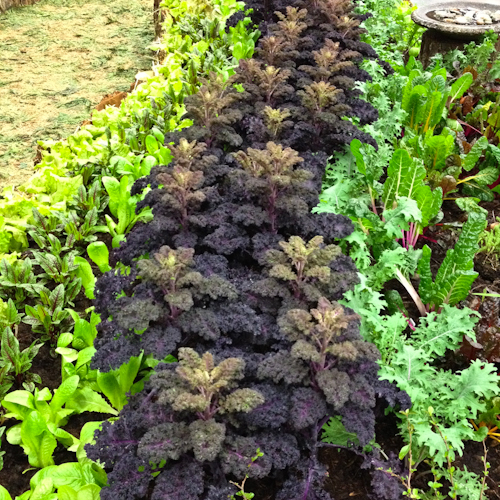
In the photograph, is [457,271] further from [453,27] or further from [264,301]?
[453,27]

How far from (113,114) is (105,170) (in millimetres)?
891

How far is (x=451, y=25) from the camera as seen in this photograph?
5.49 metres

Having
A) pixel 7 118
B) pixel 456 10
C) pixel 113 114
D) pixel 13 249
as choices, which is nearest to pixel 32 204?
pixel 13 249

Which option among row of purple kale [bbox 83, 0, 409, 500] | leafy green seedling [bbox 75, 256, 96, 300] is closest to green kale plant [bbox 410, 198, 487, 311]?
row of purple kale [bbox 83, 0, 409, 500]

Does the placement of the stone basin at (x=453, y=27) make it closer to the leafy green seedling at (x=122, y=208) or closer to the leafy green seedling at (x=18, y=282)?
the leafy green seedling at (x=122, y=208)

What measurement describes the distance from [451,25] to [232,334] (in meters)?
4.58

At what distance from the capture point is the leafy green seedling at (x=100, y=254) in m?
3.11

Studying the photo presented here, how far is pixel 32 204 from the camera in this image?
11.5ft

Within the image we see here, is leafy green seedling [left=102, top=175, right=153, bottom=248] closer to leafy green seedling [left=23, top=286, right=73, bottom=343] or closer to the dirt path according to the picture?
leafy green seedling [left=23, top=286, right=73, bottom=343]

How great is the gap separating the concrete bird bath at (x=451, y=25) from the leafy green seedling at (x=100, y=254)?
427 centimetres

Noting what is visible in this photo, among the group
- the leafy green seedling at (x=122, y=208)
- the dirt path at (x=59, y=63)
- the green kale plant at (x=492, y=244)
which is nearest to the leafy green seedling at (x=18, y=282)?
the leafy green seedling at (x=122, y=208)

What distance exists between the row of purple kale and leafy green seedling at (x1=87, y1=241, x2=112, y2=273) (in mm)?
385

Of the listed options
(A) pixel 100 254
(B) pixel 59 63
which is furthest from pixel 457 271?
(B) pixel 59 63

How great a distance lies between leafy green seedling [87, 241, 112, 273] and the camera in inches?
122
